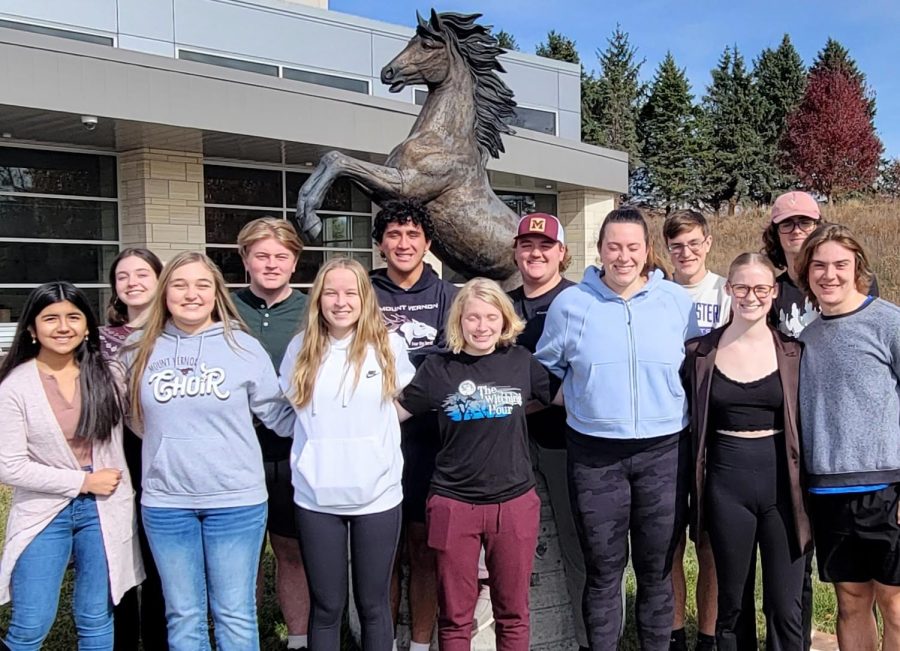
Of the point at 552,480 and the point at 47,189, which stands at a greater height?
the point at 47,189

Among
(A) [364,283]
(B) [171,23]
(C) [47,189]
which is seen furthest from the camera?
(B) [171,23]

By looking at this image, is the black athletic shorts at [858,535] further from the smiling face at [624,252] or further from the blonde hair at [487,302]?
the blonde hair at [487,302]

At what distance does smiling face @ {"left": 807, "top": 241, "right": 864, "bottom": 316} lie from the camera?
2857 millimetres

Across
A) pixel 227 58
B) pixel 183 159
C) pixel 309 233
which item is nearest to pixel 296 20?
pixel 227 58

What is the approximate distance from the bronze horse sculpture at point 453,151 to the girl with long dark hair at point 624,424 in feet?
6.35

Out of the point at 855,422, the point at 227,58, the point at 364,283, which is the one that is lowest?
the point at 855,422

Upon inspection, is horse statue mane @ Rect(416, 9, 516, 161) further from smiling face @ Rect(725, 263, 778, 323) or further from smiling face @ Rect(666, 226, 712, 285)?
smiling face @ Rect(725, 263, 778, 323)

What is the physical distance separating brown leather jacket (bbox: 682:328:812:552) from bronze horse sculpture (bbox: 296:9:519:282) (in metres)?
2.18

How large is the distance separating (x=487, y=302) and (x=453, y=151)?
7.40ft

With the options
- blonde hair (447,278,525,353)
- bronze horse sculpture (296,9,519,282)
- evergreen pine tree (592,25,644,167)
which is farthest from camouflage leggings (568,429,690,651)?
evergreen pine tree (592,25,644,167)

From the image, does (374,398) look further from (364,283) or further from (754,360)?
(754,360)

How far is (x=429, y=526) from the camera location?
9.62 ft

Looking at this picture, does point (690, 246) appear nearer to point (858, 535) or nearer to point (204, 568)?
point (858, 535)

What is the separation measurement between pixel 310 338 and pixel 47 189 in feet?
34.9
